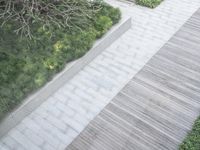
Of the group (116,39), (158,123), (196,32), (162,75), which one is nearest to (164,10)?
(196,32)

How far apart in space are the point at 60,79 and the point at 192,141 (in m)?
2.77

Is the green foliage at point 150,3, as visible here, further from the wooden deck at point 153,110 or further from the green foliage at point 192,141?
the green foliage at point 192,141

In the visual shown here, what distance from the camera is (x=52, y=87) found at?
569cm

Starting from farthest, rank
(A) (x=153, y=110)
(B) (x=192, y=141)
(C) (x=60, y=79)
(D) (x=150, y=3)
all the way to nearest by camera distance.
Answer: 1. (D) (x=150, y=3)
2. (C) (x=60, y=79)
3. (A) (x=153, y=110)
4. (B) (x=192, y=141)

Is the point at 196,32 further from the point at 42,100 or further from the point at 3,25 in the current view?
the point at 3,25

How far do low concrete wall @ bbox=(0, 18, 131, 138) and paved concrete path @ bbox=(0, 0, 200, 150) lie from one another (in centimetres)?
10

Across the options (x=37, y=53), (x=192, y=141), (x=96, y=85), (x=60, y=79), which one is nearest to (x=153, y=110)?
(x=192, y=141)

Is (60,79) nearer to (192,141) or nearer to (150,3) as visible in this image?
(192,141)

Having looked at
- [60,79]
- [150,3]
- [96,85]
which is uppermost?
[150,3]

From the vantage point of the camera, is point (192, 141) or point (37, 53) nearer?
point (192, 141)

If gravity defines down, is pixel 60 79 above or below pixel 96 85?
above

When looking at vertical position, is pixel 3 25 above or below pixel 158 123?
above

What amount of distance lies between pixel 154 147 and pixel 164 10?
15.4ft

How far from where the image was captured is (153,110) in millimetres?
5301
